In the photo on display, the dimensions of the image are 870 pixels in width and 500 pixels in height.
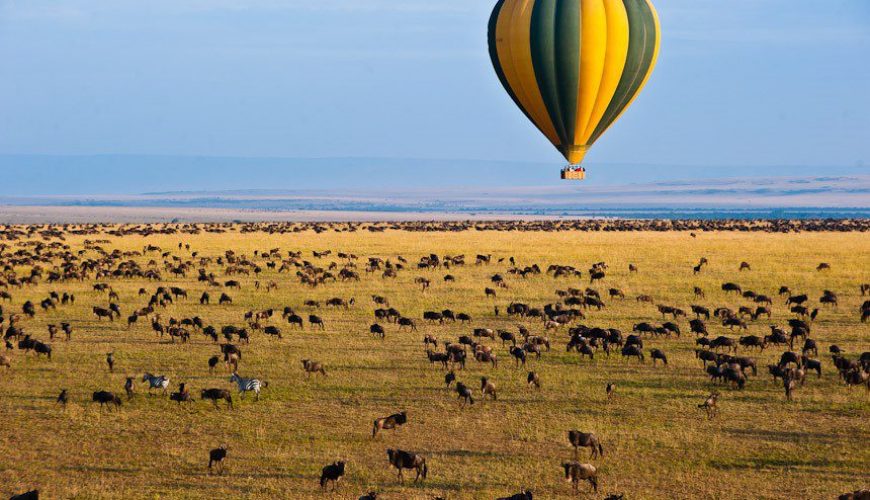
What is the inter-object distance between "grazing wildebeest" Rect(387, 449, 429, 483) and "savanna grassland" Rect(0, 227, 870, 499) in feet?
0.71

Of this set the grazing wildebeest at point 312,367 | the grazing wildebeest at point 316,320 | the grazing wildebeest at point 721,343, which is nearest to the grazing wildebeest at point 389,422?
the grazing wildebeest at point 312,367

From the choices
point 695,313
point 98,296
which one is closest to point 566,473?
point 695,313

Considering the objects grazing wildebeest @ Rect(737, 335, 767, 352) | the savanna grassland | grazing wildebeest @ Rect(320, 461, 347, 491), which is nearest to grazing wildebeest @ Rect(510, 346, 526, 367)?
the savanna grassland

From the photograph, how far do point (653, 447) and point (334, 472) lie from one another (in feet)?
18.1

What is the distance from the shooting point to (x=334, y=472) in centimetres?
1464

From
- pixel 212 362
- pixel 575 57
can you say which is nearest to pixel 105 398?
pixel 212 362

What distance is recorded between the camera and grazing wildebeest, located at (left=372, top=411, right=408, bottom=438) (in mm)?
17438

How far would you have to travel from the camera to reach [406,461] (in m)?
15.1

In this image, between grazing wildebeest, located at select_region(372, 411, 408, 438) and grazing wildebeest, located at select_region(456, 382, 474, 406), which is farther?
grazing wildebeest, located at select_region(456, 382, 474, 406)

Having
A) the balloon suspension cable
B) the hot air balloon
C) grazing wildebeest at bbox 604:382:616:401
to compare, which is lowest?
grazing wildebeest at bbox 604:382:616:401

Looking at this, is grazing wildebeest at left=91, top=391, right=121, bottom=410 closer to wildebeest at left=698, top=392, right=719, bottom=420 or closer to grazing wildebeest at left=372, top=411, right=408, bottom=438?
grazing wildebeest at left=372, top=411, right=408, bottom=438

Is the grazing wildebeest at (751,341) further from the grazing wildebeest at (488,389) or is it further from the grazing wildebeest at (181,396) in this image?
the grazing wildebeest at (181,396)

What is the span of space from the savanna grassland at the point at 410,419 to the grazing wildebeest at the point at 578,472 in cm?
21

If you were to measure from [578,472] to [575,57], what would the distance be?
26.9 m
